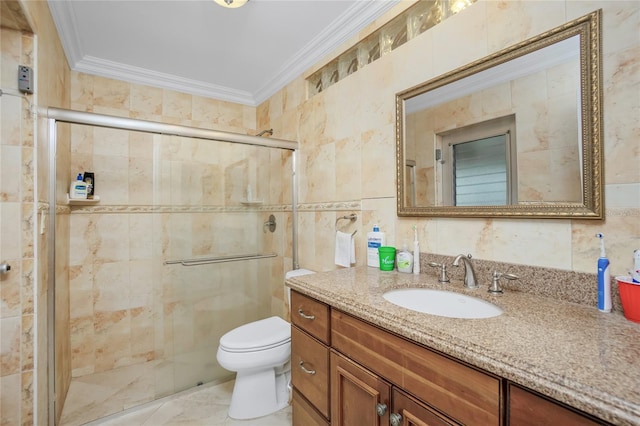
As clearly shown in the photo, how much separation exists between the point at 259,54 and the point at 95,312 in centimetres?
239

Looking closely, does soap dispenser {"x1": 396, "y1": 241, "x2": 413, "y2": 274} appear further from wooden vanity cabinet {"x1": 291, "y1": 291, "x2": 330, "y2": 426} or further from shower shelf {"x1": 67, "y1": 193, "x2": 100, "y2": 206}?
shower shelf {"x1": 67, "y1": 193, "x2": 100, "y2": 206}

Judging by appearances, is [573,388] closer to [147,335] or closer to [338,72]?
[338,72]

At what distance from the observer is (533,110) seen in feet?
3.48

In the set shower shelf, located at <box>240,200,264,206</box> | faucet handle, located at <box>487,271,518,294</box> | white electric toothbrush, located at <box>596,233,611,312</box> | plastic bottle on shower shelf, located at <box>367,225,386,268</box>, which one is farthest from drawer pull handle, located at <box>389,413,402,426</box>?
shower shelf, located at <box>240,200,264,206</box>

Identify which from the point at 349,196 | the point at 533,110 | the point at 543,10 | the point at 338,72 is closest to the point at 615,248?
the point at 533,110

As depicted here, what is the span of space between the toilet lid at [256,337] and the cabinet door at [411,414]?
3.20ft

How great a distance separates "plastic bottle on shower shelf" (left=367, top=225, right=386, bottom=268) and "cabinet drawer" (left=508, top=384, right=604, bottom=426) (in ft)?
3.26

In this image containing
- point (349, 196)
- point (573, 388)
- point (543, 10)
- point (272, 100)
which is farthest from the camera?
point (272, 100)

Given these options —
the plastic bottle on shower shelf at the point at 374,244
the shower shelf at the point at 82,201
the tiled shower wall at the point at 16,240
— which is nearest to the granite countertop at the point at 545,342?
the plastic bottle on shower shelf at the point at 374,244

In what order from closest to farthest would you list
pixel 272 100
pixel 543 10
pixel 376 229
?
pixel 543 10 < pixel 376 229 < pixel 272 100

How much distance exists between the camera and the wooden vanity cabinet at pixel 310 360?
1.14 m

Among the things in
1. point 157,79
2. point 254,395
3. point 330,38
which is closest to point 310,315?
point 254,395

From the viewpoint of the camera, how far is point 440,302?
1184mm

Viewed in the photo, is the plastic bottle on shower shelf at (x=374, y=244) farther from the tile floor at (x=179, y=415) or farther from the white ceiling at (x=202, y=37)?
the white ceiling at (x=202, y=37)
